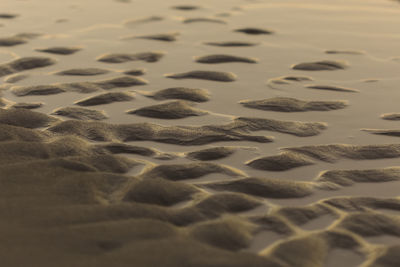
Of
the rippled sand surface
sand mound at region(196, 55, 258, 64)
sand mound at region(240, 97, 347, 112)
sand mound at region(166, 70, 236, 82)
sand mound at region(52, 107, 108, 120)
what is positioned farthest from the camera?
sand mound at region(196, 55, 258, 64)

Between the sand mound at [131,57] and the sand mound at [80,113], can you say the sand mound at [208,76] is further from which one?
the sand mound at [80,113]

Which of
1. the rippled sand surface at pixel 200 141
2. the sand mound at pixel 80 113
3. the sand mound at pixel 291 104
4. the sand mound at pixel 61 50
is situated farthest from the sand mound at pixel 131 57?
the sand mound at pixel 291 104

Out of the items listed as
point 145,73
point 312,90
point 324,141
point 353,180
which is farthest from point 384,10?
point 353,180

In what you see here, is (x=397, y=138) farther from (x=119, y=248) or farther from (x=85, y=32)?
(x=85, y=32)

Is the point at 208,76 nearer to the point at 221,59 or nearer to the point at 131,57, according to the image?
the point at 221,59

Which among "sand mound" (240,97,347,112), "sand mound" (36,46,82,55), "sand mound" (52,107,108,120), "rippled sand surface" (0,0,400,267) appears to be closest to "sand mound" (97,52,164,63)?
"rippled sand surface" (0,0,400,267)

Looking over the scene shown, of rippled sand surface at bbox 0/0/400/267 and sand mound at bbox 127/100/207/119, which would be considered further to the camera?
sand mound at bbox 127/100/207/119

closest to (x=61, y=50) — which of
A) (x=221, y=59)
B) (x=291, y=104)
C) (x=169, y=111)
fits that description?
(x=221, y=59)

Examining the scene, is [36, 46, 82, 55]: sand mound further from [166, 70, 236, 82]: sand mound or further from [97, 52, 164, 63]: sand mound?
[166, 70, 236, 82]: sand mound

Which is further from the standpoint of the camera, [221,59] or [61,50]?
[61,50]
